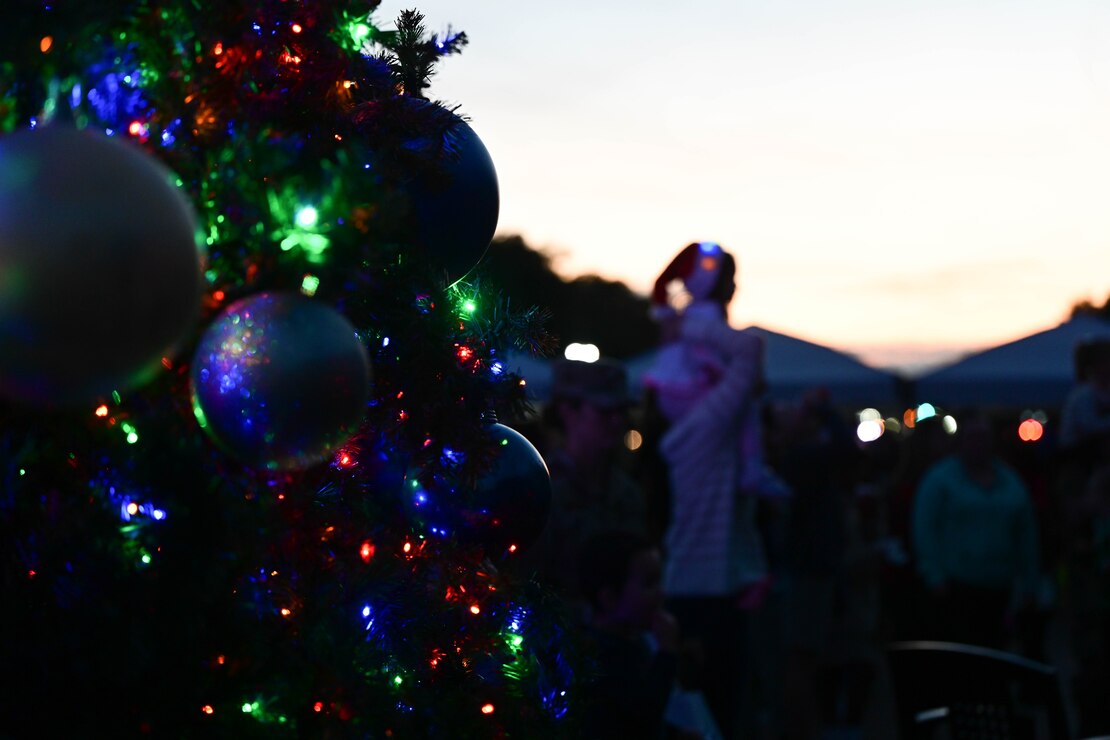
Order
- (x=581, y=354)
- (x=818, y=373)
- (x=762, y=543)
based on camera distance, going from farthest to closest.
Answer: (x=818, y=373)
(x=762, y=543)
(x=581, y=354)

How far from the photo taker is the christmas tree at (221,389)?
993 millimetres

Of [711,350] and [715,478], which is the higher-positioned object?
[711,350]

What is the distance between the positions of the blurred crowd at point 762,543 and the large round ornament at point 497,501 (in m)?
0.09

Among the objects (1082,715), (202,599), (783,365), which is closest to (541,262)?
(202,599)

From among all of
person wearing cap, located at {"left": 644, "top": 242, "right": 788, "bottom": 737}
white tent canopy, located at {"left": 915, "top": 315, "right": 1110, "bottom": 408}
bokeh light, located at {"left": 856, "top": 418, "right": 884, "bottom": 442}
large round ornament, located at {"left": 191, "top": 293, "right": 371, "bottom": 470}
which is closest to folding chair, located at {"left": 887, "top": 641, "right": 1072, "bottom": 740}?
person wearing cap, located at {"left": 644, "top": 242, "right": 788, "bottom": 737}

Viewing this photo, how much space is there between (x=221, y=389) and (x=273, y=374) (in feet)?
0.18

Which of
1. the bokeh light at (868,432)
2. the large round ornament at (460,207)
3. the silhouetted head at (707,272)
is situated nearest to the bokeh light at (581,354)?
the silhouetted head at (707,272)

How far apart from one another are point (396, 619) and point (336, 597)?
151mm

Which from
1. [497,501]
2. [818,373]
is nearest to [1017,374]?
[818,373]

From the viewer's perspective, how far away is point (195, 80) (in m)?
1.42

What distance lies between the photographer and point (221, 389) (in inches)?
50.7

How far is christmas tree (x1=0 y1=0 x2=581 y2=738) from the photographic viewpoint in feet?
3.26

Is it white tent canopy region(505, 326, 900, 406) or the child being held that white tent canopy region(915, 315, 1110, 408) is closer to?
white tent canopy region(505, 326, 900, 406)

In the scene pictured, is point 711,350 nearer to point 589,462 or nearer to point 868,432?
point 589,462
